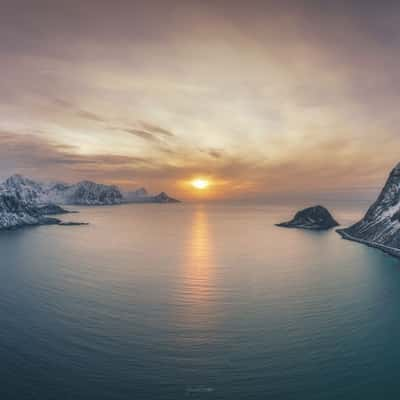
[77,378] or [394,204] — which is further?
[394,204]

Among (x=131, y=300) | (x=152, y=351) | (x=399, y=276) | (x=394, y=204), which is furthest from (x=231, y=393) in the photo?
(x=394, y=204)

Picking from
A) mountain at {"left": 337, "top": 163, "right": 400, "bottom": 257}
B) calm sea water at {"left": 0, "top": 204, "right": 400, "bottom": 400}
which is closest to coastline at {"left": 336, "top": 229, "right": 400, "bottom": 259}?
mountain at {"left": 337, "top": 163, "right": 400, "bottom": 257}

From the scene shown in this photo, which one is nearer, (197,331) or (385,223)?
(197,331)

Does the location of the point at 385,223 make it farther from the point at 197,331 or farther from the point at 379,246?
the point at 197,331

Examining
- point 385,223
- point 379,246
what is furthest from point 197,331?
point 385,223

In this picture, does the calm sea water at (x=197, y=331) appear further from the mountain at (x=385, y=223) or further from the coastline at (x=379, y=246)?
the mountain at (x=385, y=223)

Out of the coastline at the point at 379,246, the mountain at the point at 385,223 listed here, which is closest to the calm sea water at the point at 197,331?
the coastline at the point at 379,246

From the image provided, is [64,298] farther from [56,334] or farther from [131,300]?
[56,334]
